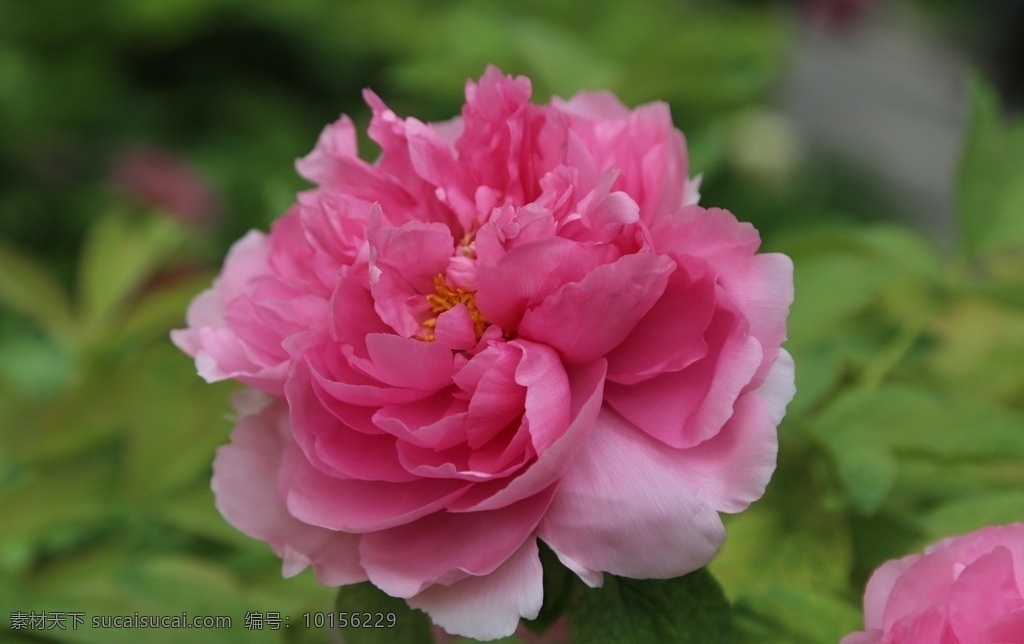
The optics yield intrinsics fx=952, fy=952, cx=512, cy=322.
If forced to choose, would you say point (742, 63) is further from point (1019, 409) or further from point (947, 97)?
point (947, 97)

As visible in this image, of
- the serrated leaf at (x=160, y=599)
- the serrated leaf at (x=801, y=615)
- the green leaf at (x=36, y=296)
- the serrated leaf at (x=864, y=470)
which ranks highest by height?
the serrated leaf at (x=864, y=470)

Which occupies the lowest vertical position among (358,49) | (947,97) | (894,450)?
(947,97)

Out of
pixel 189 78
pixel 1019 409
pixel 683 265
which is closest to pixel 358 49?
pixel 189 78

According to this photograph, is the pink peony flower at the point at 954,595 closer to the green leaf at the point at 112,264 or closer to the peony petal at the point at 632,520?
the peony petal at the point at 632,520

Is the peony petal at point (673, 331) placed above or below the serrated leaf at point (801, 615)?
above

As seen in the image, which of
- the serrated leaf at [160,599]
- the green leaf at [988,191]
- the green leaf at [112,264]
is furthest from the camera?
the green leaf at [112,264]

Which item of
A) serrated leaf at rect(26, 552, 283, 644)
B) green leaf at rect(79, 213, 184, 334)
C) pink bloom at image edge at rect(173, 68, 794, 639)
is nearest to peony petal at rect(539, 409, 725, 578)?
pink bloom at image edge at rect(173, 68, 794, 639)

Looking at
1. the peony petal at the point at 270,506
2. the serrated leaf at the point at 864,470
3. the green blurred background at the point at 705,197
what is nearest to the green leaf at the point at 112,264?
the green blurred background at the point at 705,197

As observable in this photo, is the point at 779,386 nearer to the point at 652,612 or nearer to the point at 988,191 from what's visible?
the point at 652,612
